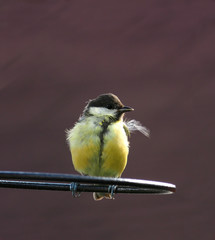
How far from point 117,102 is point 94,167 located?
1.31 ft

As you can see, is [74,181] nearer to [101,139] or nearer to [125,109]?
→ [101,139]

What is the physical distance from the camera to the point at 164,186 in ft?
4.00

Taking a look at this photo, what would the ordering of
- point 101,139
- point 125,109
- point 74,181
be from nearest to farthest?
1. point 74,181
2. point 101,139
3. point 125,109

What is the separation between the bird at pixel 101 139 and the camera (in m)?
2.02

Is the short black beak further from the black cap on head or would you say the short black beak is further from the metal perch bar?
the metal perch bar

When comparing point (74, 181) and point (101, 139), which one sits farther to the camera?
point (101, 139)

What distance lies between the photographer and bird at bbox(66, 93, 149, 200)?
202 centimetres

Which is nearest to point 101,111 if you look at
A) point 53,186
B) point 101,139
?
point 101,139

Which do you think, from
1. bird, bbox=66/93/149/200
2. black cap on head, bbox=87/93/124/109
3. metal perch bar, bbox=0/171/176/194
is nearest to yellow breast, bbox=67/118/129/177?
bird, bbox=66/93/149/200

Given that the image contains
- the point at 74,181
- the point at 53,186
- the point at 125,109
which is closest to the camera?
the point at 74,181

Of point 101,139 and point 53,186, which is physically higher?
point 101,139

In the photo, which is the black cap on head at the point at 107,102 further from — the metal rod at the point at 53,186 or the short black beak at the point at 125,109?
the metal rod at the point at 53,186

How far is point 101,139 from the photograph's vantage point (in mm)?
2010

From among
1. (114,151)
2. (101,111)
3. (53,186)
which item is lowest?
(53,186)
